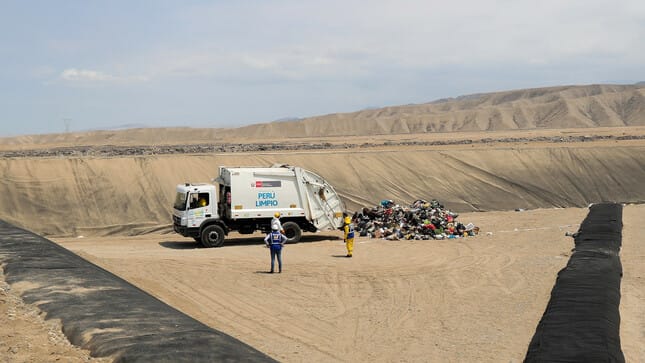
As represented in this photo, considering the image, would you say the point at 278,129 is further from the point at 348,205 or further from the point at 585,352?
the point at 585,352

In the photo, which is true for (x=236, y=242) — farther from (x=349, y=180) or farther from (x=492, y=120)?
(x=492, y=120)

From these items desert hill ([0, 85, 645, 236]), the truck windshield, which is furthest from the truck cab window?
desert hill ([0, 85, 645, 236])

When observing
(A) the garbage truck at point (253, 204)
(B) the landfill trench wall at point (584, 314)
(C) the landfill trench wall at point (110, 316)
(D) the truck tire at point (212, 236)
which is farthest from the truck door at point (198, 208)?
(B) the landfill trench wall at point (584, 314)

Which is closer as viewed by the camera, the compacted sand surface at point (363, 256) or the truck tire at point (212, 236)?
the compacted sand surface at point (363, 256)

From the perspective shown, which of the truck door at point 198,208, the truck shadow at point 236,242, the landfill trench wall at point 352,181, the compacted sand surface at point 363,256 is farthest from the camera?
the landfill trench wall at point 352,181

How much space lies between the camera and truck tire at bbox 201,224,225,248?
2311 centimetres

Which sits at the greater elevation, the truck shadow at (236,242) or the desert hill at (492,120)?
the desert hill at (492,120)

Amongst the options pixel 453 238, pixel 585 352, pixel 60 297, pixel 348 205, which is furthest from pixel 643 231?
pixel 60 297

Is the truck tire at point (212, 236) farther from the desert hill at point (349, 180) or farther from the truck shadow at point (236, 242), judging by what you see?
the desert hill at point (349, 180)

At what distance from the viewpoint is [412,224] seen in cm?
2609

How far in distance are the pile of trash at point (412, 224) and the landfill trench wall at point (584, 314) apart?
21.0 ft

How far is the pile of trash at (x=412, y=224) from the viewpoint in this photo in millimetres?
25391

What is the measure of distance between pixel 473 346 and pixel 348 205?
2271 centimetres

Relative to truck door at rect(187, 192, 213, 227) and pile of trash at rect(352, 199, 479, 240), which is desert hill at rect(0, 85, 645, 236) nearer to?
pile of trash at rect(352, 199, 479, 240)
